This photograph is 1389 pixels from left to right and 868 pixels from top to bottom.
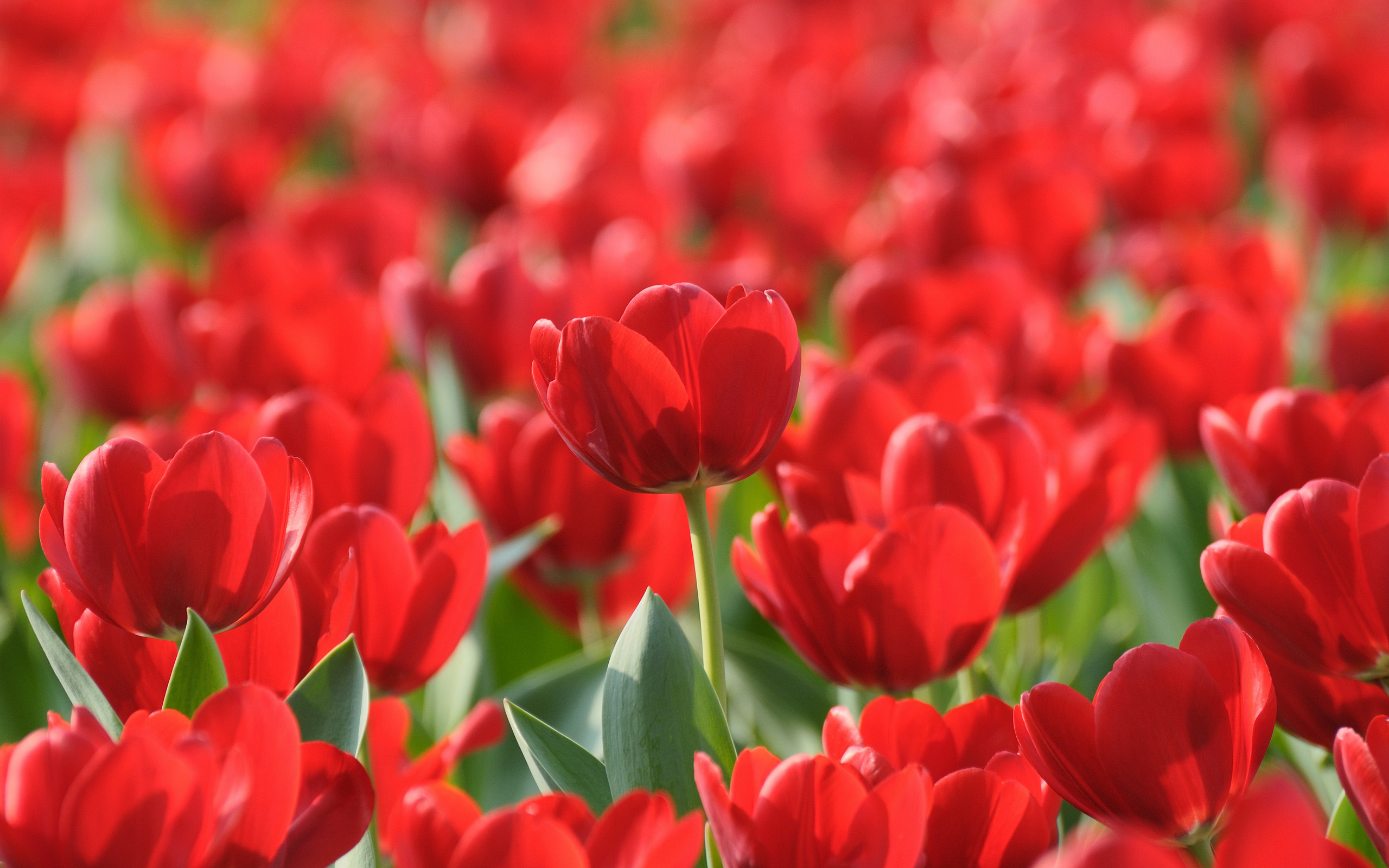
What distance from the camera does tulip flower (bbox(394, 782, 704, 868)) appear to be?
17.3 inches

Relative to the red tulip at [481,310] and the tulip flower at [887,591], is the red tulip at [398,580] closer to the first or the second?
the tulip flower at [887,591]

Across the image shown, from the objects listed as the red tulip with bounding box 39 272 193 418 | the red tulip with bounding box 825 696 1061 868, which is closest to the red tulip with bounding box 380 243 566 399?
the red tulip with bounding box 39 272 193 418

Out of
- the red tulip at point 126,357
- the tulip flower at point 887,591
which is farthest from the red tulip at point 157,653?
the red tulip at point 126,357

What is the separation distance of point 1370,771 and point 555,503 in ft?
1.64

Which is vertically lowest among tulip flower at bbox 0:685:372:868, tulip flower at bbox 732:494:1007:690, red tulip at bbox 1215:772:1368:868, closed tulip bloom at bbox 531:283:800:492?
tulip flower at bbox 732:494:1007:690

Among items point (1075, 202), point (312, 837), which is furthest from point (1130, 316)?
point (312, 837)

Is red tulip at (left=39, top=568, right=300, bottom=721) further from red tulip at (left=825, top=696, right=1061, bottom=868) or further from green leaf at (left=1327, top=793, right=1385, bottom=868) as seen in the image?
green leaf at (left=1327, top=793, right=1385, bottom=868)

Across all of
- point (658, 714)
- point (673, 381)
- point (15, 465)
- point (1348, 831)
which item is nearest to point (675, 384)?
point (673, 381)

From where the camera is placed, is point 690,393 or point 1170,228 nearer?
point 690,393

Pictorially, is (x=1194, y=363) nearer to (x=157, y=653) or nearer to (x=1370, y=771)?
(x=1370, y=771)

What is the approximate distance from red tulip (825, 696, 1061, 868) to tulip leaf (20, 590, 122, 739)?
11.6 inches

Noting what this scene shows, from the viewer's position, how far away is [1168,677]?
50 centimetres

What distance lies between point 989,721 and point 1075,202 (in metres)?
0.88

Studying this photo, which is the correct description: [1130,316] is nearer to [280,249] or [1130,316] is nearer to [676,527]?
[676,527]
